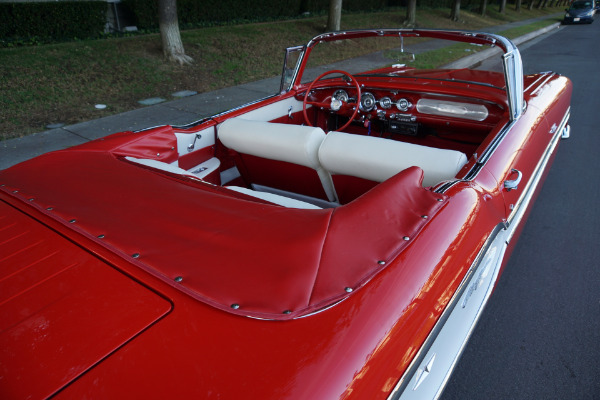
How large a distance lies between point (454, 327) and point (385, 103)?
2.06 m

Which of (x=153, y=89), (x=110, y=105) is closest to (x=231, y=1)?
(x=153, y=89)

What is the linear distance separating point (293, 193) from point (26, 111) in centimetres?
497

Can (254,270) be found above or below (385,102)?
below

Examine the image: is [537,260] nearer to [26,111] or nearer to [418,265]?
[418,265]

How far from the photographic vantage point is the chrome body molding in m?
1.20

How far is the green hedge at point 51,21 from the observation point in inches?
309

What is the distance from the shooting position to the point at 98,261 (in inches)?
49.5

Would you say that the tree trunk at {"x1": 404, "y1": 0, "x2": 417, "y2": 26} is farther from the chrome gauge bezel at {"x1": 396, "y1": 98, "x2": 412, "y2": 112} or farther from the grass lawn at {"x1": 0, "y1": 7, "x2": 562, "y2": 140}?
the chrome gauge bezel at {"x1": 396, "y1": 98, "x2": 412, "y2": 112}

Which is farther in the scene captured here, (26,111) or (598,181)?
(26,111)

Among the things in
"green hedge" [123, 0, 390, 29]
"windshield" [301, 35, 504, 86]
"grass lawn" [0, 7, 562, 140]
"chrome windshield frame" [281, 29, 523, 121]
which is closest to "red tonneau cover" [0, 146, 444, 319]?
"chrome windshield frame" [281, 29, 523, 121]

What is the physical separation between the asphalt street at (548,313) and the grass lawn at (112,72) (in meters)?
5.46

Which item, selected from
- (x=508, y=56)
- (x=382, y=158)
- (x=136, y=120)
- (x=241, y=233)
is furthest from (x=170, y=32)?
(x=241, y=233)

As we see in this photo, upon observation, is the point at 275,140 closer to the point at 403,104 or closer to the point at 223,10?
the point at 403,104

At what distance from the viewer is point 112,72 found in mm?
7148
